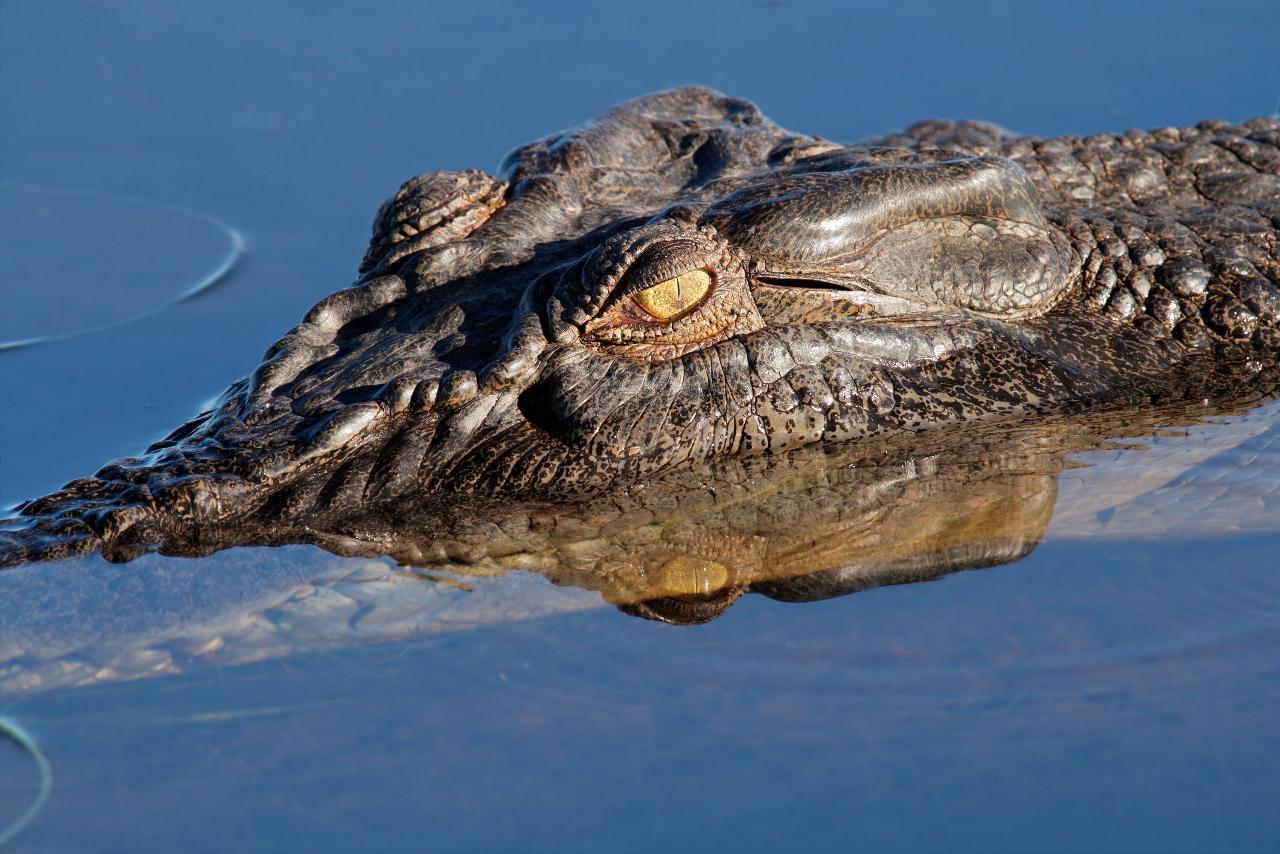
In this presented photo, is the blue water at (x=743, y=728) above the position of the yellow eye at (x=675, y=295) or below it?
below

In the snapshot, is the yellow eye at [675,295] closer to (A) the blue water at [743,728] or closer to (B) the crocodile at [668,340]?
(B) the crocodile at [668,340]

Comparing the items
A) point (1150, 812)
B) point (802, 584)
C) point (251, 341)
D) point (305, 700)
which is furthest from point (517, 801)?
point (251, 341)

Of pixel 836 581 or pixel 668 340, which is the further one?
pixel 668 340

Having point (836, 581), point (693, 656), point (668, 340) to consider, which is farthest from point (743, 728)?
point (668, 340)

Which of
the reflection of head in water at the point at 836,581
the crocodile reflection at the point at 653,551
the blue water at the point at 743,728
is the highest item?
the crocodile reflection at the point at 653,551

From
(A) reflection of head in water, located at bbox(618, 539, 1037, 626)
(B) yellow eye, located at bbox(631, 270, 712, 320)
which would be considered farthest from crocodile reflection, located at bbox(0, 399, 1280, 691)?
(B) yellow eye, located at bbox(631, 270, 712, 320)

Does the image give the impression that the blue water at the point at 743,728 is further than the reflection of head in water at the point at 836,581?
No

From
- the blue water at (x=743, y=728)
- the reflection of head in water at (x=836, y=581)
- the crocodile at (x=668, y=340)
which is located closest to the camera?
the blue water at (x=743, y=728)

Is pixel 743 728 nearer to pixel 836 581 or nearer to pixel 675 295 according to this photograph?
pixel 836 581

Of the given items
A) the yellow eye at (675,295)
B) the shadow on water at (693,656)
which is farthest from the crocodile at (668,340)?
the shadow on water at (693,656)
